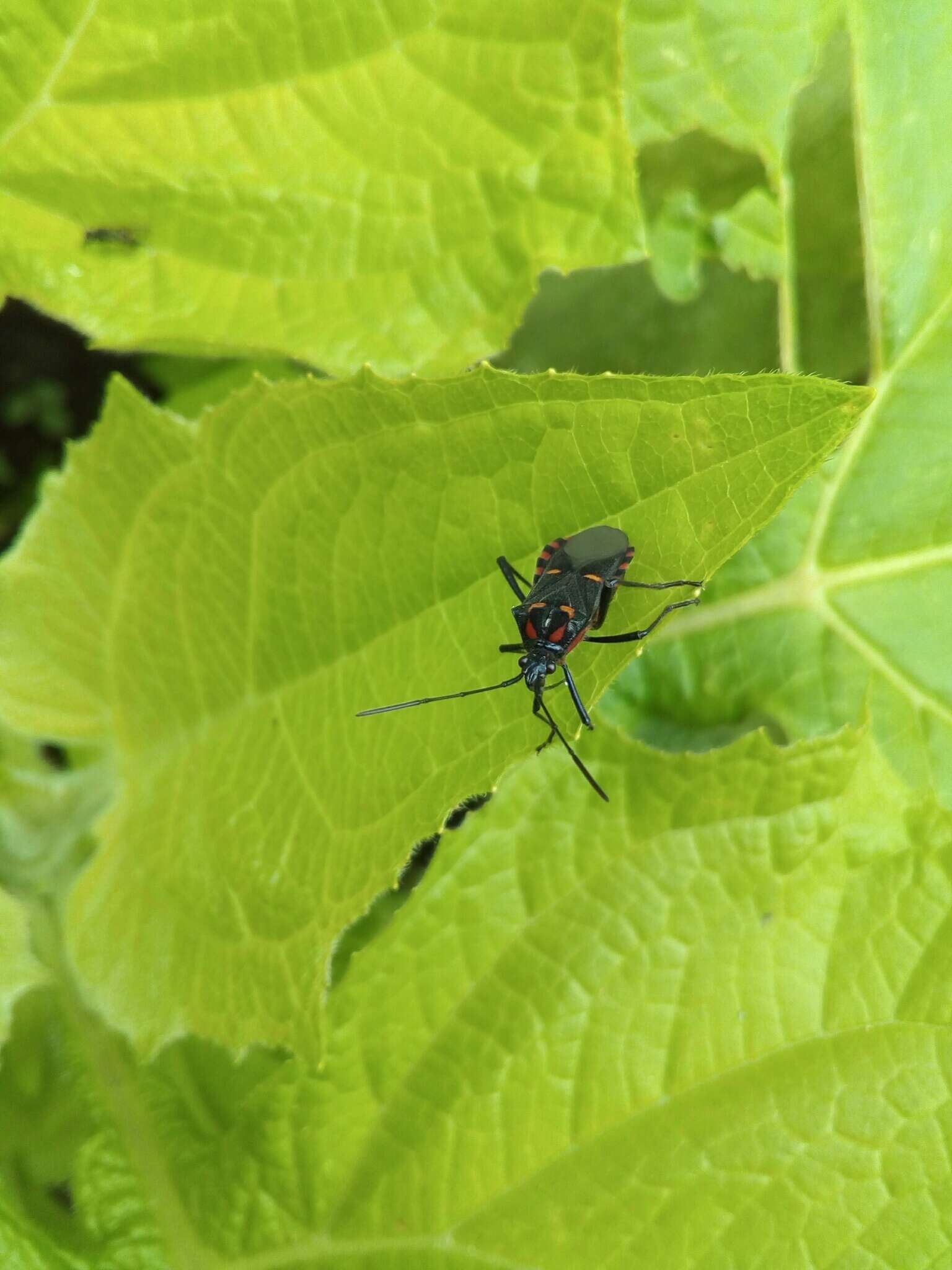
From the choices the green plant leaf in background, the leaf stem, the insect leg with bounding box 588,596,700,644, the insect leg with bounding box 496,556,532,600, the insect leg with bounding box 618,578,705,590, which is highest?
the green plant leaf in background

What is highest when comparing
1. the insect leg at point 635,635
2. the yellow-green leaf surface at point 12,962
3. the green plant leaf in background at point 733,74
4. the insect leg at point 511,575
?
the green plant leaf in background at point 733,74

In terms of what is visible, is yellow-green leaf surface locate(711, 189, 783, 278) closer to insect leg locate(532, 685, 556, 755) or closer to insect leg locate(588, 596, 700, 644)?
insect leg locate(588, 596, 700, 644)

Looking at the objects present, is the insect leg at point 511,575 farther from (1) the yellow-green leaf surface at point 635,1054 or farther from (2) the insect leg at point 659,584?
(1) the yellow-green leaf surface at point 635,1054

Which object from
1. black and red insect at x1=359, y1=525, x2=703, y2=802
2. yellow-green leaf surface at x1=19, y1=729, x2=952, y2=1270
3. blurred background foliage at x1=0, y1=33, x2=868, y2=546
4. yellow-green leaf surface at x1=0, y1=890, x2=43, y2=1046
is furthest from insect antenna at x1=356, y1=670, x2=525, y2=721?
yellow-green leaf surface at x1=0, y1=890, x2=43, y2=1046

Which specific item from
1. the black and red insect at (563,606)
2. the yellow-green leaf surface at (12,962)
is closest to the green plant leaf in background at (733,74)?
the black and red insect at (563,606)

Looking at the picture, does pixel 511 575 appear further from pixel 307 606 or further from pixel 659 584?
pixel 307 606

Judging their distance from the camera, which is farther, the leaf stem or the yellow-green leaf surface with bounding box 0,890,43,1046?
the leaf stem
